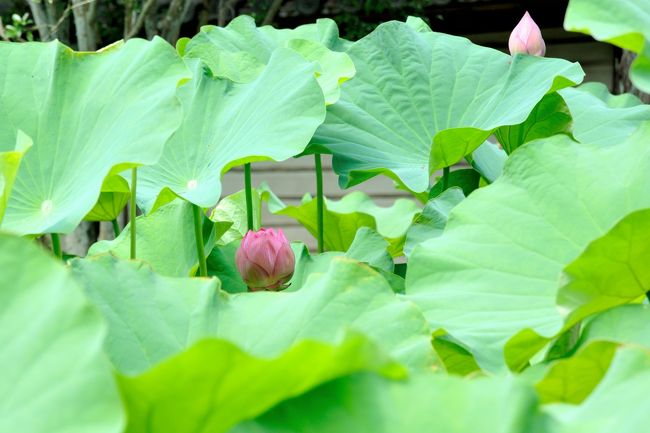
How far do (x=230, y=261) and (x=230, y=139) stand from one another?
0.16 meters

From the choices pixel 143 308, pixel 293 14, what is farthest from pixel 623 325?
pixel 293 14

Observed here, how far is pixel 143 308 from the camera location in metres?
0.52

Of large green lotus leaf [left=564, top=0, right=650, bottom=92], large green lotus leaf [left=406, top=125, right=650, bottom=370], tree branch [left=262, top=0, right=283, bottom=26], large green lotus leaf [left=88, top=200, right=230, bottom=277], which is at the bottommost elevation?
tree branch [left=262, top=0, right=283, bottom=26]

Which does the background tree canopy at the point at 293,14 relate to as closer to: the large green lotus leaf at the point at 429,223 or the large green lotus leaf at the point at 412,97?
the large green lotus leaf at the point at 412,97

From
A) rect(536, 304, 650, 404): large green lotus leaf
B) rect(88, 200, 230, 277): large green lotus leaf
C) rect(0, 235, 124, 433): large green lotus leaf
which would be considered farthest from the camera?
rect(88, 200, 230, 277): large green lotus leaf

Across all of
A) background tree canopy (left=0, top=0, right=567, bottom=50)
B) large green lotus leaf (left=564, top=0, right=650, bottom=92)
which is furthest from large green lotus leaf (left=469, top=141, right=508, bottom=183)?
background tree canopy (left=0, top=0, right=567, bottom=50)

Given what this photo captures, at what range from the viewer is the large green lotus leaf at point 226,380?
1.08 ft

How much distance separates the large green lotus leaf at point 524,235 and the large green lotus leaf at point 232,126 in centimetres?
18

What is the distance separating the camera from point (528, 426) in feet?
1.04

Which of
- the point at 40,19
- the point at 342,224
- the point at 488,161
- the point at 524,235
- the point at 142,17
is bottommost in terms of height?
the point at 40,19

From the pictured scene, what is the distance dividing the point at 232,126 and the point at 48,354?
0.57 meters

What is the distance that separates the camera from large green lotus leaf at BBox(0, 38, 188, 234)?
0.67m

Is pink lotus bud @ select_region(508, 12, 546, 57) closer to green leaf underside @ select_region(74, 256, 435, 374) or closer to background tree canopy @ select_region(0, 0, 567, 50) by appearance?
green leaf underside @ select_region(74, 256, 435, 374)

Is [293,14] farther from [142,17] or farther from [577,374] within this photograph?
[577,374]
